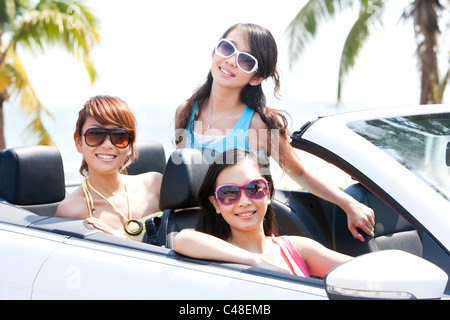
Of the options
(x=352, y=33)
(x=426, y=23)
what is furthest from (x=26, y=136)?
(x=426, y=23)

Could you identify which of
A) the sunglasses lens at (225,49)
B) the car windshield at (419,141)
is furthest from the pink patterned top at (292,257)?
the sunglasses lens at (225,49)

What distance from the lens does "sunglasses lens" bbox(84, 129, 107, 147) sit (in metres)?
A: 2.57

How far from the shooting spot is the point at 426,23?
11336 mm

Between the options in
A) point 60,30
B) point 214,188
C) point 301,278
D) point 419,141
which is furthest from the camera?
point 60,30

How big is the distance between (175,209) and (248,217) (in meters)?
0.52

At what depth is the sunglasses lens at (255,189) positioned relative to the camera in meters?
2.02

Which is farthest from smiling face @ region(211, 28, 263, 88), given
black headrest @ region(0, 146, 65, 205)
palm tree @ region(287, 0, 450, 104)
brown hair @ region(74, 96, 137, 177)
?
palm tree @ region(287, 0, 450, 104)

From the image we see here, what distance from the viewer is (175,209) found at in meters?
2.47

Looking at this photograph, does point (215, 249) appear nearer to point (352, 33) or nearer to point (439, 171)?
point (439, 171)

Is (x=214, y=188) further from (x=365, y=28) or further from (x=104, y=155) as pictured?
(x=365, y=28)

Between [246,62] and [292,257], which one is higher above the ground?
[246,62]

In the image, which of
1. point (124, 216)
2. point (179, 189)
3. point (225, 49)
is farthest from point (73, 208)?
point (225, 49)

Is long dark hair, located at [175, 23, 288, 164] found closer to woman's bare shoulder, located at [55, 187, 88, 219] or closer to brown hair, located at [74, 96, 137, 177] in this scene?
brown hair, located at [74, 96, 137, 177]

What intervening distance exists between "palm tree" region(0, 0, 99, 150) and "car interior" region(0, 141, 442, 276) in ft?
30.7
